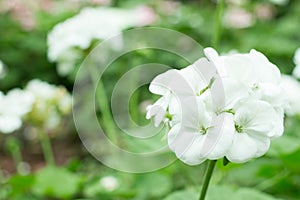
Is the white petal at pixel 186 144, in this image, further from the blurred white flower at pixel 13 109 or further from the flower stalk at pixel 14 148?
the flower stalk at pixel 14 148

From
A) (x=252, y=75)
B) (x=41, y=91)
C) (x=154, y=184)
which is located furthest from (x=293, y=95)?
(x=252, y=75)

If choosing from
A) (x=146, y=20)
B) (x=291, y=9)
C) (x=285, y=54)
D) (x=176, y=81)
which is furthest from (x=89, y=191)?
(x=291, y=9)

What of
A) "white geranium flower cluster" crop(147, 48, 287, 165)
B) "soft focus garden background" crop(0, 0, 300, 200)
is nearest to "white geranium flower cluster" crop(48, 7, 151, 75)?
"soft focus garden background" crop(0, 0, 300, 200)

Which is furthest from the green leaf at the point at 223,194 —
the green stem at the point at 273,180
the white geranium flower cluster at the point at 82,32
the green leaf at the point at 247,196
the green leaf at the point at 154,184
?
the white geranium flower cluster at the point at 82,32

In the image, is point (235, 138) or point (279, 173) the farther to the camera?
point (279, 173)

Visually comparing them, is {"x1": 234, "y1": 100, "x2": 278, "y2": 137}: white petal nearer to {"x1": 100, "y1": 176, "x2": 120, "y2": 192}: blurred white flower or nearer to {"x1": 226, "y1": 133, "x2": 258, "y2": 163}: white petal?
{"x1": 226, "y1": 133, "x2": 258, "y2": 163}: white petal

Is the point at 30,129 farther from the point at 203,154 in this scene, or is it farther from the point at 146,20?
the point at 203,154

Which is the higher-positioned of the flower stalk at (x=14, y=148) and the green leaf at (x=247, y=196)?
the flower stalk at (x=14, y=148)
